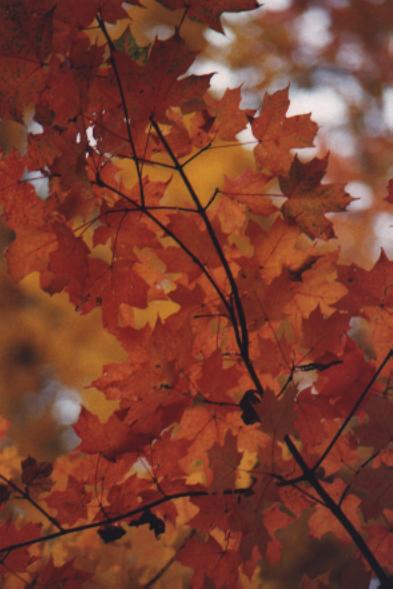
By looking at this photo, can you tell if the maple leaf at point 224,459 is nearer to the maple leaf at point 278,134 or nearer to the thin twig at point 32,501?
the thin twig at point 32,501

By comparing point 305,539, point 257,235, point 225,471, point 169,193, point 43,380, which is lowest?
point 305,539

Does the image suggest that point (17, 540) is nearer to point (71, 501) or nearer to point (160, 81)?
point (71, 501)

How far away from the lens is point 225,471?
2.47 ft

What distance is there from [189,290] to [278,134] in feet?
0.81

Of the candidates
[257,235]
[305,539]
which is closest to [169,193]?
[305,539]

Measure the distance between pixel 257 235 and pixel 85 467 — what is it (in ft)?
1.38

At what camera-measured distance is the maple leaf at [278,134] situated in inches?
33.5

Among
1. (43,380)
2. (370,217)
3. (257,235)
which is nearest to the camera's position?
(257,235)

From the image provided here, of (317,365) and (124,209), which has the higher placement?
(124,209)

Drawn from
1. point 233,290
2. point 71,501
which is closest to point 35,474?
point 71,501

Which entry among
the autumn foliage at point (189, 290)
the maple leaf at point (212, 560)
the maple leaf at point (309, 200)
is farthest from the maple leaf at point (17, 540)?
the maple leaf at point (309, 200)

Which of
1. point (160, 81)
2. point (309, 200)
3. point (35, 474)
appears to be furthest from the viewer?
point (35, 474)

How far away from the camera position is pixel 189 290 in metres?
0.88

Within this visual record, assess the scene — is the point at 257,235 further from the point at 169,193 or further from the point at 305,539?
the point at 169,193
